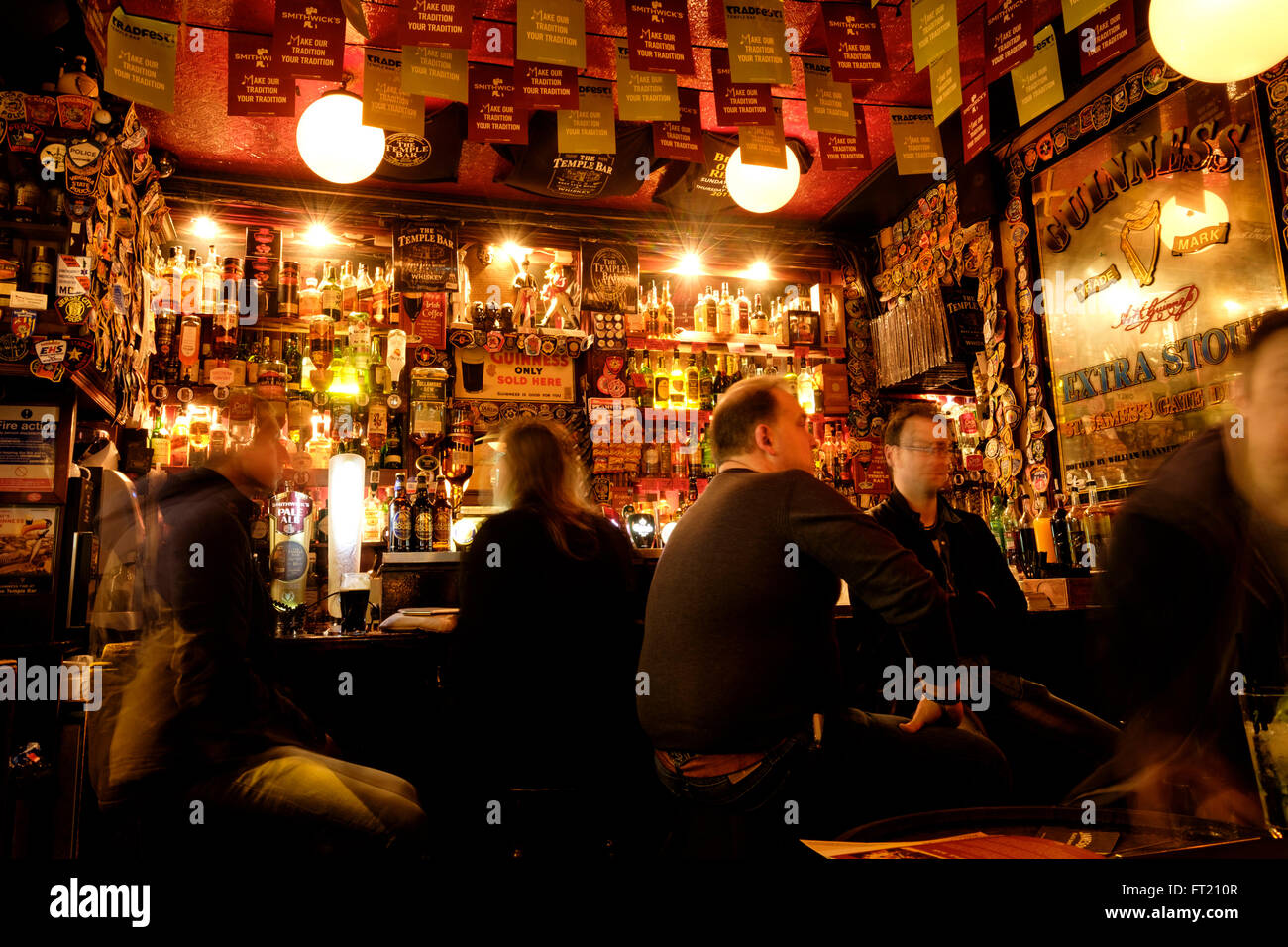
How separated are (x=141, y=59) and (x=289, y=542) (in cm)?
260

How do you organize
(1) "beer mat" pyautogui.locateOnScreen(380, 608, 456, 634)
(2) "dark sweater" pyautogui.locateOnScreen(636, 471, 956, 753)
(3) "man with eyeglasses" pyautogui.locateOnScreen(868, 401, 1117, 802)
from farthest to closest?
(1) "beer mat" pyautogui.locateOnScreen(380, 608, 456, 634), (3) "man with eyeglasses" pyautogui.locateOnScreen(868, 401, 1117, 802), (2) "dark sweater" pyautogui.locateOnScreen(636, 471, 956, 753)

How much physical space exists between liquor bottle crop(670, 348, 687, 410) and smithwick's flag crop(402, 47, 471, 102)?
2.89m

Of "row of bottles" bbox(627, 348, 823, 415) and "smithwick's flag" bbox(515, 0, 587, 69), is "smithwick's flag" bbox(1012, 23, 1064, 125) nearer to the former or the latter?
"smithwick's flag" bbox(515, 0, 587, 69)

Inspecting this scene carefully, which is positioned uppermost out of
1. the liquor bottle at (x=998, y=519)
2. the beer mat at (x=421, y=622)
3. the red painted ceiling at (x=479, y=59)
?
the red painted ceiling at (x=479, y=59)

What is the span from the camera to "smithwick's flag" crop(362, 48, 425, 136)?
329 centimetres

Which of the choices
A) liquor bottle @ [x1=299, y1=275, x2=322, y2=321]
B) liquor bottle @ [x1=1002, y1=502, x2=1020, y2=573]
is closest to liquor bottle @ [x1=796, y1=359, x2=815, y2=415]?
liquor bottle @ [x1=1002, y1=502, x2=1020, y2=573]

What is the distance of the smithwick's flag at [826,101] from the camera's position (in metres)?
3.47

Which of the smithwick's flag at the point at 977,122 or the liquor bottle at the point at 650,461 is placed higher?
the smithwick's flag at the point at 977,122

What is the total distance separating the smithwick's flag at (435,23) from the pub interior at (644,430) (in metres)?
0.02

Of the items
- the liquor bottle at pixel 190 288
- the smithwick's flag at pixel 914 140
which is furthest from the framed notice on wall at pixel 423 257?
the smithwick's flag at pixel 914 140

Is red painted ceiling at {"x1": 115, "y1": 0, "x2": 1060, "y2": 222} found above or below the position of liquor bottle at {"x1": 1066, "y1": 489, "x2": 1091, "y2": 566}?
above

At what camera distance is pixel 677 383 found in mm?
5820

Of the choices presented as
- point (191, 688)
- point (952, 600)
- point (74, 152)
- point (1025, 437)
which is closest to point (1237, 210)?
point (1025, 437)

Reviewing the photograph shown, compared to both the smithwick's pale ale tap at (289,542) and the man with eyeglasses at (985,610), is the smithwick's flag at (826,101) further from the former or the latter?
the smithwick's pale ale tap at (289,542)
